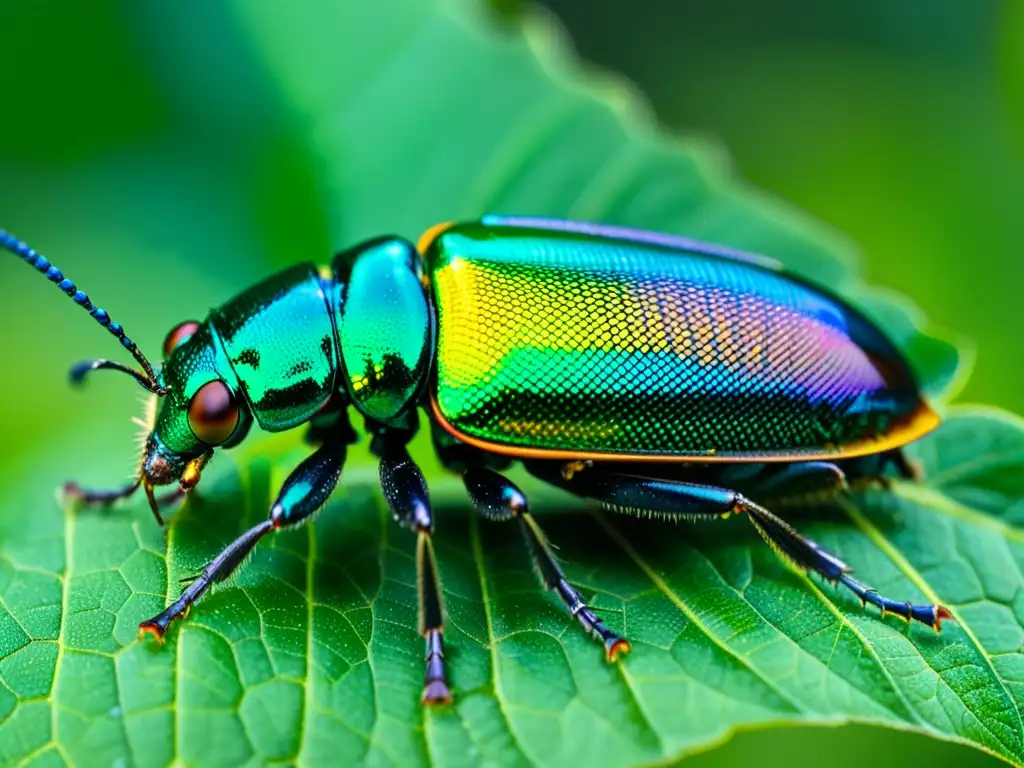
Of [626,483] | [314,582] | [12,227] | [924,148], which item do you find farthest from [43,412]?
[924,148]

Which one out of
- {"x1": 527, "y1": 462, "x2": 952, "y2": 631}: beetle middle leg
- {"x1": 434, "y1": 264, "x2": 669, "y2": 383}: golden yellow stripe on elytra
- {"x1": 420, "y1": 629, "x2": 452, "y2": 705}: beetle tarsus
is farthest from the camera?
{"x1": 434, "y1": 264, "x2": 669, "y2": 383}: golden yellow stripe on elytra

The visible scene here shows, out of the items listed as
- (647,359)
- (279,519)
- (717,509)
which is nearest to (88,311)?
(279,519)

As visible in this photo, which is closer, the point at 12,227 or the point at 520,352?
the point at 520,352

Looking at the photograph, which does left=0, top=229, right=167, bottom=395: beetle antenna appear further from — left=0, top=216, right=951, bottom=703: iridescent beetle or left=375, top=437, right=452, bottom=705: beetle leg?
left=375, top=437, right=452, bottom=705: beetle leg

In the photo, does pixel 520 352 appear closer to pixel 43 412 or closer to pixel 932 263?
pixel 43 412

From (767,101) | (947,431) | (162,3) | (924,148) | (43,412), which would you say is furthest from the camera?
(767,101)

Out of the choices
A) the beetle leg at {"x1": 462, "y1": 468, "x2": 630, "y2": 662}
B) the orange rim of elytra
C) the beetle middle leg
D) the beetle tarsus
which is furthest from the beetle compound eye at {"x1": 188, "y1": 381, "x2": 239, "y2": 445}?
the beetle middle leg

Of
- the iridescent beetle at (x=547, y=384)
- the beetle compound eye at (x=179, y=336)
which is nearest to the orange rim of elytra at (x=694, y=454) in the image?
the iridescent beetle at (x=547, y=384)
